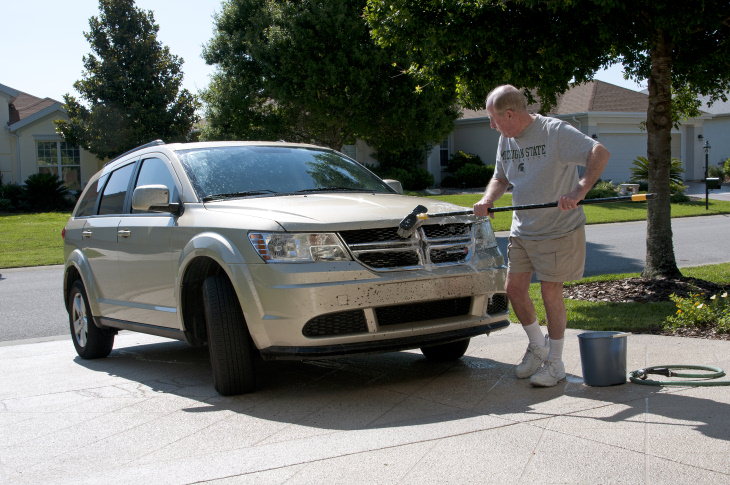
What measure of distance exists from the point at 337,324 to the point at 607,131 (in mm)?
33476

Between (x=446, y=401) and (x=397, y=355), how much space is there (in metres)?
1.81

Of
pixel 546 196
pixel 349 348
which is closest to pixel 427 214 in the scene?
pixel 546 196

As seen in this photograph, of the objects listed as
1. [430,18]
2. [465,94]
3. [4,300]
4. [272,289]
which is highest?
[430,18]

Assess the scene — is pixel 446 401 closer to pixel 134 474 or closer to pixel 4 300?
pixel 134 474

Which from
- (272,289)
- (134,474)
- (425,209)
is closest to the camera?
(134,474)

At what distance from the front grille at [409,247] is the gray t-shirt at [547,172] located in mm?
453

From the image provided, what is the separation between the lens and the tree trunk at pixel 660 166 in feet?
32.7

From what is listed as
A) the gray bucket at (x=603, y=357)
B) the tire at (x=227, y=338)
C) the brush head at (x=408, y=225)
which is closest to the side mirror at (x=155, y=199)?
the tire at (x=227, y=338)

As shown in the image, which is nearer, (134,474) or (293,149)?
(134,474)

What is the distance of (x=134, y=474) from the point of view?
13.6ft

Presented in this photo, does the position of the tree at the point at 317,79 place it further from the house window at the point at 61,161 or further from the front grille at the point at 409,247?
the front grille at the point at 409,247

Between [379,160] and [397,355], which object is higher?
[379,160]

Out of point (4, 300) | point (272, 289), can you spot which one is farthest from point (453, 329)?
point (4, 300)

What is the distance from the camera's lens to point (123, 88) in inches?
1345
